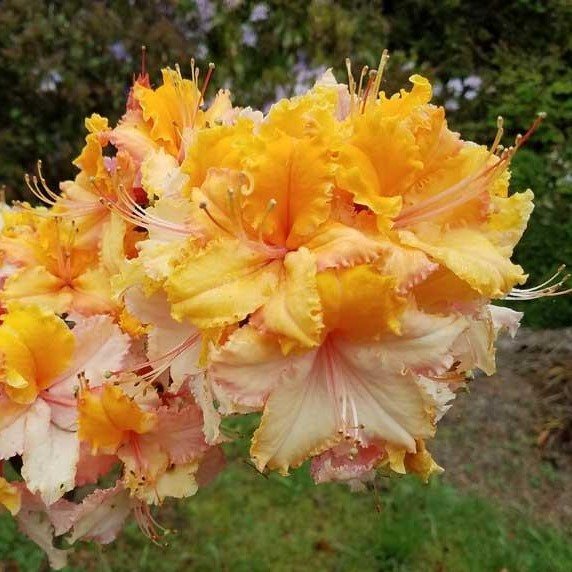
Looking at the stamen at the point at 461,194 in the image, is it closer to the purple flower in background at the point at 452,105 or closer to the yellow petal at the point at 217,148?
the yellow petal at the point at 217,148

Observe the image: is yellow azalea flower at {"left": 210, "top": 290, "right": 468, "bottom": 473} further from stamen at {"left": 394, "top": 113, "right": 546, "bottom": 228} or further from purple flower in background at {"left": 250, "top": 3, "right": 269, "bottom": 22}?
purple flower in background at {"left": 250, "top": 3, "right": 269, "bottom": 22}

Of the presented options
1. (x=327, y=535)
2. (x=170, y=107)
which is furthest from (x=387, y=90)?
(x=170, y=107)

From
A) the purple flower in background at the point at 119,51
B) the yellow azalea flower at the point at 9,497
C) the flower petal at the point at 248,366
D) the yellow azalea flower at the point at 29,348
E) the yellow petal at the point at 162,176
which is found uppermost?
the yellow petal at the point at 162,176

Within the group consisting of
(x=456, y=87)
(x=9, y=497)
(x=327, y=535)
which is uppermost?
(x=9, y=497)

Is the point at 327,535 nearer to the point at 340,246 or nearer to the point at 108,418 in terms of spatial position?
the point at 108,418

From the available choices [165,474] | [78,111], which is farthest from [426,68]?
[165,474]

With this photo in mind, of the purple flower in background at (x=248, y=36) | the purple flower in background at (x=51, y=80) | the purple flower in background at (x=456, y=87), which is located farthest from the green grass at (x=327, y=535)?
the purple flower in background at (x=456, y=87)
